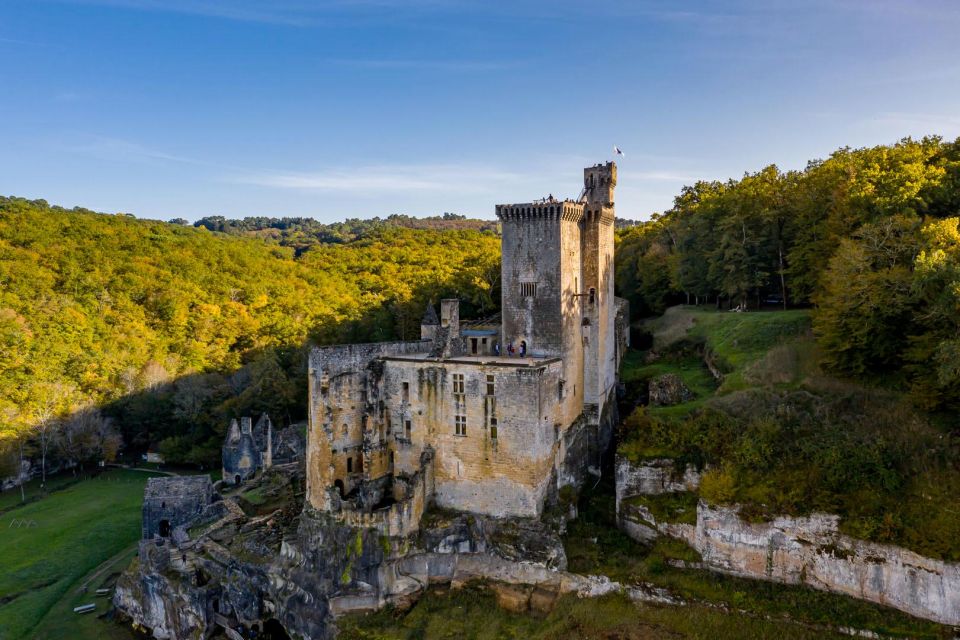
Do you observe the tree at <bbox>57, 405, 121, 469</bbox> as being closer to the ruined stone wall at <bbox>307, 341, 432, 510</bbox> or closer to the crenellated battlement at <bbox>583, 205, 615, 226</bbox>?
the ruined stone wall at <bbox>307, 341, 432, 510</bbox>

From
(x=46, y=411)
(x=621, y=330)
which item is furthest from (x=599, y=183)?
(x=46, y=411)

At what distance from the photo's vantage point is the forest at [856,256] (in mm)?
23953

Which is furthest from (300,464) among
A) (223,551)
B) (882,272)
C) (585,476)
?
(882,272)

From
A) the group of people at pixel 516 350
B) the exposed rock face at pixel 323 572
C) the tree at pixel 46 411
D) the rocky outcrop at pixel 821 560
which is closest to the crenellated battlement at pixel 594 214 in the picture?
the group of people at pixel 516 350

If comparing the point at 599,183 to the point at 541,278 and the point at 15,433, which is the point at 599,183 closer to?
the point at 541,278

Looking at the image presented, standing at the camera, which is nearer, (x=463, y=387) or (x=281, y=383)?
(x=463, y=387)

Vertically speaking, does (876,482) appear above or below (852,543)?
above

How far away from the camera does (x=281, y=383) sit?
189ft

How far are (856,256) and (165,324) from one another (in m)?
66.7

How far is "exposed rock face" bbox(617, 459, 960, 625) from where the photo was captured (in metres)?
19.9

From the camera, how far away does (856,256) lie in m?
26.9

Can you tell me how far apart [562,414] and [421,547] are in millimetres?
8743

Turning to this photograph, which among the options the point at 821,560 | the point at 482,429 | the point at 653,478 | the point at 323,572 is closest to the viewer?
the point at 821,560

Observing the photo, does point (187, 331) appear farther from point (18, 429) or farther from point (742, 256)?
point (742, 256)
